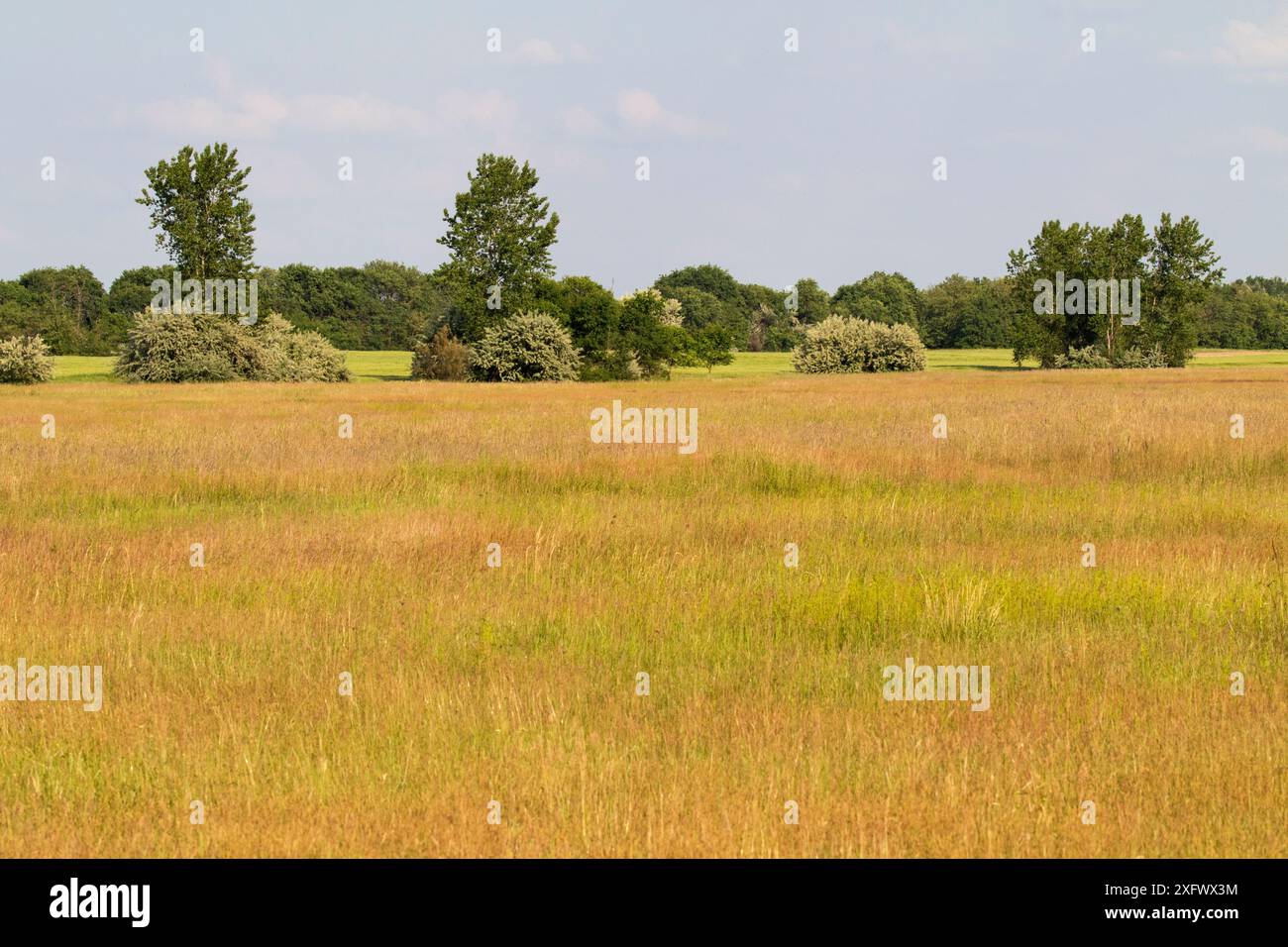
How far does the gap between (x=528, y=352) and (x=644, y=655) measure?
61490mm

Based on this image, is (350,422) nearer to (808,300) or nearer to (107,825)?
(107,825)

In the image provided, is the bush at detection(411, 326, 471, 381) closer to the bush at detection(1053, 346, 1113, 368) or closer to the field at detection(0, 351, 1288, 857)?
the bush at detection(1053, 346, 1113, 368)

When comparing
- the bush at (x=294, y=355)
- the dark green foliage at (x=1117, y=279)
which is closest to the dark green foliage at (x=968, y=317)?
the dark green foliage at (x=1117, y=279)

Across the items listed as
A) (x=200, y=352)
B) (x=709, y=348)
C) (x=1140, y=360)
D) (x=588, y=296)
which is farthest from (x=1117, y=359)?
(x=200, y=352)

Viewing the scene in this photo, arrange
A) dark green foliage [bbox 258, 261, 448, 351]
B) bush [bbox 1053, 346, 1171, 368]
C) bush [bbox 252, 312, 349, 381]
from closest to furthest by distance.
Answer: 1. bush [bbox 252, 312, 349, 381]
2. bush [bbox 1053, 346, 1171, 368]
3. dark green foliage [bbox 258, 261, 448, 351]

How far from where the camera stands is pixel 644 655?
8.02m

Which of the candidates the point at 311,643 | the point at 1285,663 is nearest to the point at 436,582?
the point at 311,643

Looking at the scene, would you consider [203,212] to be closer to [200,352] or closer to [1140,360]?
[200,352]

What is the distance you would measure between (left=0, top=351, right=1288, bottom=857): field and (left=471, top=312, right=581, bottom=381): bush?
50.4m

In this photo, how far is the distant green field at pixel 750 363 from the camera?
81188 millimetres

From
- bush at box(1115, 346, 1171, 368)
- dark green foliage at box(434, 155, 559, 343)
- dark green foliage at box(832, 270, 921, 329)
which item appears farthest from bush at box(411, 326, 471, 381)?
dark green foliage at box(832, 270, 921, 329)

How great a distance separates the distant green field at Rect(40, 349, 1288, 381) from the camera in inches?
3196

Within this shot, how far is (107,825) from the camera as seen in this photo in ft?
17.7
